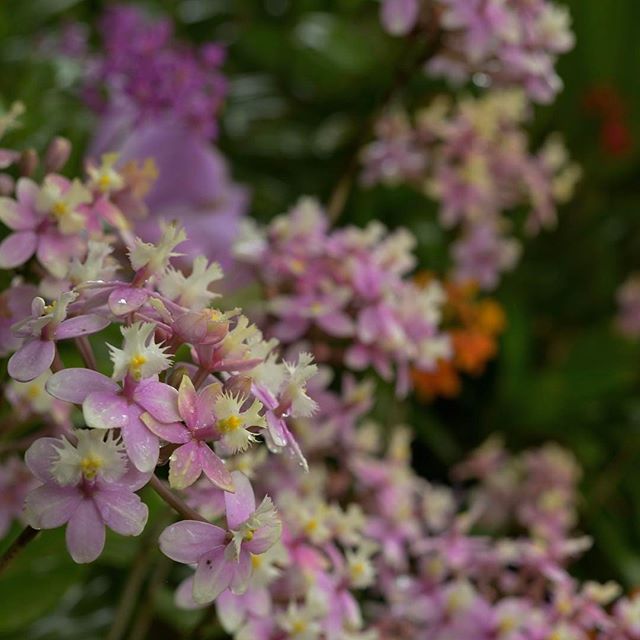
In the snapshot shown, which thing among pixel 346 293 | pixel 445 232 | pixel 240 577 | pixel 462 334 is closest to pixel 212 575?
pixel 240 577

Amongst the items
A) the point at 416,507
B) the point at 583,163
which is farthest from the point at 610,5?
the point at 416,507

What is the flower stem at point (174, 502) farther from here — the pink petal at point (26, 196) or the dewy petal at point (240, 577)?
the pink petal at point (26, 196)

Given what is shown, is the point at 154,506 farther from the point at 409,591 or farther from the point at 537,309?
the point at 537,309

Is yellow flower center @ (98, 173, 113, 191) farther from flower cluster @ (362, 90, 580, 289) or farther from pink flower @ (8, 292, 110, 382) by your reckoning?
flower cluster @ (362, 90, 580, 289)

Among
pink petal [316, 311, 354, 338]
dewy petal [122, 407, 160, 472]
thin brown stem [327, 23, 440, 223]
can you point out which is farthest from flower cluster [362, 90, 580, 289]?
dewy petal [122, 407, 160, 472]

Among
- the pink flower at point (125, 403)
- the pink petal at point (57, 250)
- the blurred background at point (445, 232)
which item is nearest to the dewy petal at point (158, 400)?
the pink flower at point (125, 403)
